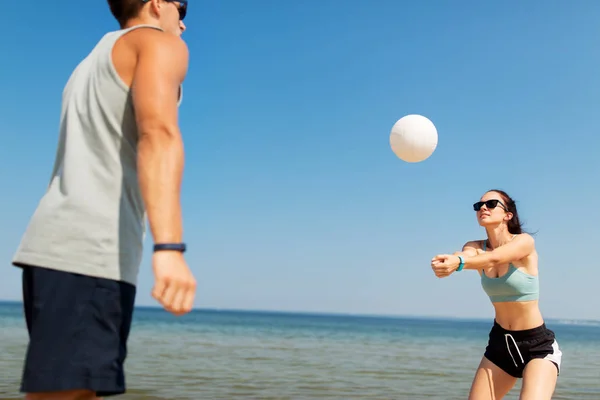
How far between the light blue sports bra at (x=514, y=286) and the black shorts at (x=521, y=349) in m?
0.26

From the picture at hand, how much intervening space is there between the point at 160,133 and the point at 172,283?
1.51 feet

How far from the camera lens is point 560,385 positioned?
42.3 feet

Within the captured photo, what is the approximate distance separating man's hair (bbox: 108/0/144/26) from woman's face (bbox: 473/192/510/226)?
3903 millimetres

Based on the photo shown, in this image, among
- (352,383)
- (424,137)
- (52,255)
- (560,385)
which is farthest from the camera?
(560,385)

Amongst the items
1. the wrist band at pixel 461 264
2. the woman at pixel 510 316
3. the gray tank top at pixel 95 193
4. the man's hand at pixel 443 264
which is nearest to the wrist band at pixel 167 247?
the gray tank top at pixel 95 193

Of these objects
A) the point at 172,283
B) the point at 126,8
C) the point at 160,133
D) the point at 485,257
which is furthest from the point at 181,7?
the point at 485,257

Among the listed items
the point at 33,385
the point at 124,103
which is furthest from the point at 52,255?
the point at 124,103

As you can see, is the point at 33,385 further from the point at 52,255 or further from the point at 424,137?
the point at 424,137

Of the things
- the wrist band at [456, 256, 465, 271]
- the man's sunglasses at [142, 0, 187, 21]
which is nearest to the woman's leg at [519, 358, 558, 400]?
the wrist band at [456, 256, 465, 271]

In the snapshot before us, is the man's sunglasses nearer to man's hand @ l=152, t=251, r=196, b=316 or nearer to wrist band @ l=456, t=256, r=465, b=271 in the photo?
man's hand @ l=152, t=251, r=196, b=316

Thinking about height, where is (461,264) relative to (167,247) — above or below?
below

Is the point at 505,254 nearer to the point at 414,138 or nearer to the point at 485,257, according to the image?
the point at 485,257

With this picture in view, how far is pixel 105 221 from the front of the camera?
2.00 meters

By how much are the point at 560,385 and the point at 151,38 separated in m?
13.0
